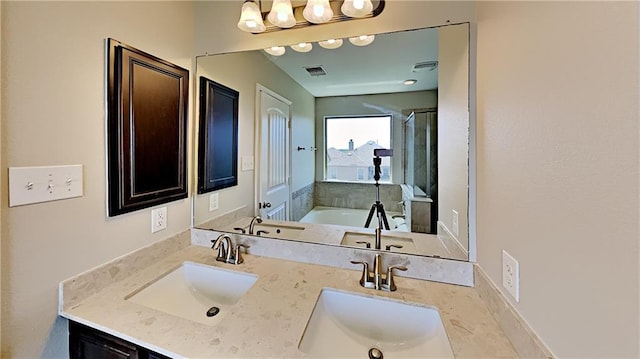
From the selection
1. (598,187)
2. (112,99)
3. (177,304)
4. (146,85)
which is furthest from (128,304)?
(598,187)

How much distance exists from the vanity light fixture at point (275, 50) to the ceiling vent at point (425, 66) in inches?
27.3

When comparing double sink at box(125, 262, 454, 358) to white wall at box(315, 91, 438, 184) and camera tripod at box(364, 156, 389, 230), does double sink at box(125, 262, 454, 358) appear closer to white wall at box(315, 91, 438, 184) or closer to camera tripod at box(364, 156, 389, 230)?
camera tripod at box(364, 156, 389, 230)

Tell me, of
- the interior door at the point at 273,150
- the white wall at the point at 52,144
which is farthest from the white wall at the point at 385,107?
the white wall at the point at 52,144

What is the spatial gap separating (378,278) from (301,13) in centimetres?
130

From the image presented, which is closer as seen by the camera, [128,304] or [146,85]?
[128,304]

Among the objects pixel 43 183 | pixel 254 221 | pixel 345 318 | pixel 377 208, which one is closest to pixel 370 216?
pixel 377 208

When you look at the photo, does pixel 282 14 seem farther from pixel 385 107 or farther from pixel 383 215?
pixel 383 215

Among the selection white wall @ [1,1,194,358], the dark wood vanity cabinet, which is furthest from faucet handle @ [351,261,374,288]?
white wall @ [1,1,194,358]

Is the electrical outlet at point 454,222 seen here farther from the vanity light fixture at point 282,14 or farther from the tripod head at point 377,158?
the vanity light fixture at point 282,14

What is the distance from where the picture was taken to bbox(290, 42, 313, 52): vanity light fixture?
137cm

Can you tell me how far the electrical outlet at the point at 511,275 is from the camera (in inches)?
29.0

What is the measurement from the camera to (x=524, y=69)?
27.8 inches

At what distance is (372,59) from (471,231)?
95 cm

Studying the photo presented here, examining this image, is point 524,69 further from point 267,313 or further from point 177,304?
point 177,304
